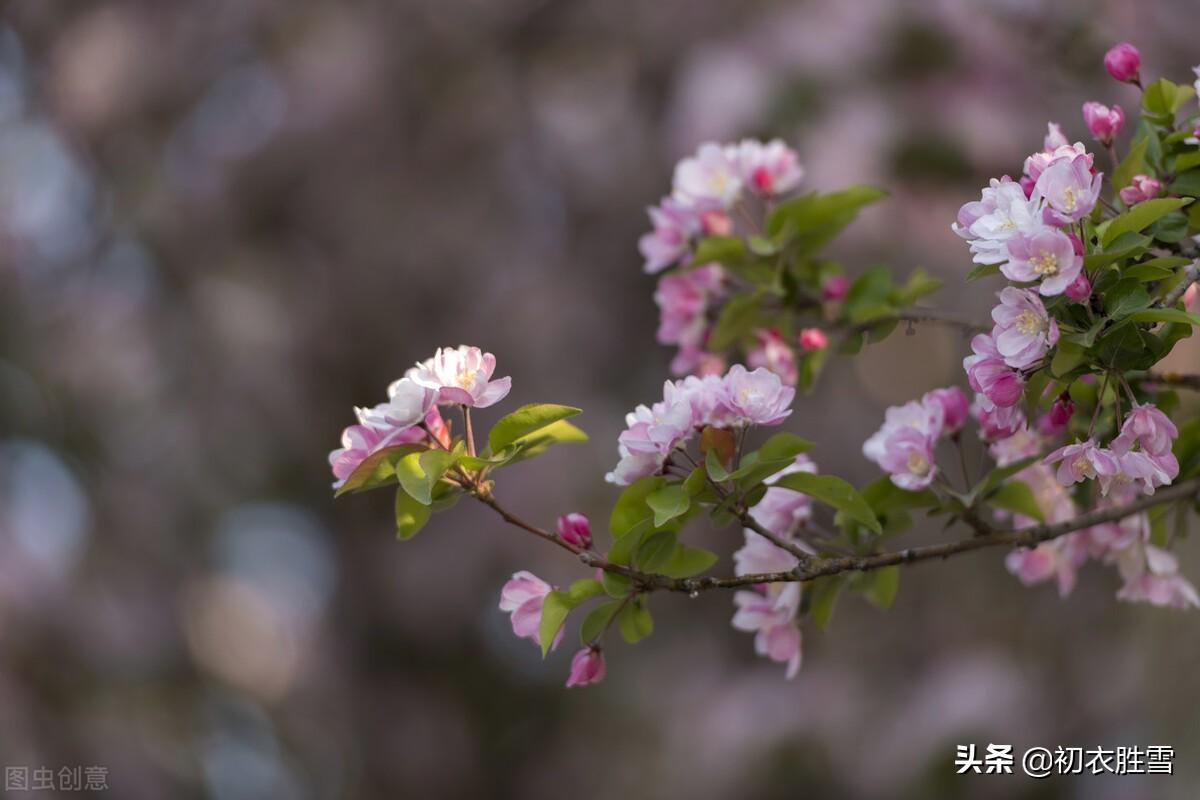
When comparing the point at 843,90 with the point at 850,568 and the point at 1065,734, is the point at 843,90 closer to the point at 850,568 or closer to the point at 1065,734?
the point at 1065,734

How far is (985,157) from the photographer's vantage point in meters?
2.41

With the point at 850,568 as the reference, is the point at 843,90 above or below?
above

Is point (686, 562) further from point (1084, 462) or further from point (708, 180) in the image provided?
point (708, 180)

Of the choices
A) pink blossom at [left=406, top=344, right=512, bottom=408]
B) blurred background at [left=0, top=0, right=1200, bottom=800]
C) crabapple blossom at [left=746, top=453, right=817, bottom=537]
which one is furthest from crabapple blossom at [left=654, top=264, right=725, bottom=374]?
blurred background at [left=0, top=0, right=1200, bottom=800]

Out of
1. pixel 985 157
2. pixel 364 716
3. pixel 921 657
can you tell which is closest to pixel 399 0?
pixel 985 157

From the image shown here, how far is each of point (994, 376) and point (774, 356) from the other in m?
0.30

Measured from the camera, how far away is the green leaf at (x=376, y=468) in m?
0.62

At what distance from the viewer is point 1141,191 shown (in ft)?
2.14

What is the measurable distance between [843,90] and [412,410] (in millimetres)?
2042

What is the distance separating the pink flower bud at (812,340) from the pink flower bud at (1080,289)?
33 centimetres

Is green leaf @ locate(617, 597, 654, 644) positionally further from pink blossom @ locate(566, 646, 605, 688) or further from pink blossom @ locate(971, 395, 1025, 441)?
pink blossom @ locate(971, 395, 1025, 441)

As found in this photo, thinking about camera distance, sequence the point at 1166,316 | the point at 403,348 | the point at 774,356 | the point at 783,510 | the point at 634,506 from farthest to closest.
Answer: the point at 403,348, the point at 774,356, the point at 783,510, the point at 634,506, the point at 1166,316

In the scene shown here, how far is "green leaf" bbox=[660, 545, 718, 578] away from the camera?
665mm

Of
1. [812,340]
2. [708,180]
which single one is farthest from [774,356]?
[708,180]
